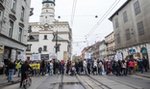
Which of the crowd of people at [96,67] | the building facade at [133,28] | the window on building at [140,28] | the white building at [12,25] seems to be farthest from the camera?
the window on building at [140,28]

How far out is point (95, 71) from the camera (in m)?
21.9

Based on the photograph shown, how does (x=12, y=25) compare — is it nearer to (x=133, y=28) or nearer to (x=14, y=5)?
(x=14, y=5)

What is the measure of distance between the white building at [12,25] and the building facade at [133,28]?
15.7m

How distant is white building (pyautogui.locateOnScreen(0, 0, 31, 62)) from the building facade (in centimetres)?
1572

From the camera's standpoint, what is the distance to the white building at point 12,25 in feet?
60.6

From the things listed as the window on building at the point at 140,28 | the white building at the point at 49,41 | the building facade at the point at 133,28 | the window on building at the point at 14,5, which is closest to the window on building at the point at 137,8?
the building facade at the point at 133,28

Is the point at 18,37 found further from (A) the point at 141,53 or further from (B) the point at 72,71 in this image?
(A) the point at 141,53

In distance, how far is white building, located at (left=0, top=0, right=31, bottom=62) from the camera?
18.5m

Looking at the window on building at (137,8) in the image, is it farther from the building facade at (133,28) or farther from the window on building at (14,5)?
the window on building at (14,5)

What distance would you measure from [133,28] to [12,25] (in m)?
20.3

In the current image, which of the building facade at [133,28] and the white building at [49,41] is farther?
the white building at [49,41]

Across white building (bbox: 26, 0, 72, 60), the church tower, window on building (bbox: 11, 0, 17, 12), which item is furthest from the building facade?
the church tower

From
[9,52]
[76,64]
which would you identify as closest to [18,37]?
[9,52]

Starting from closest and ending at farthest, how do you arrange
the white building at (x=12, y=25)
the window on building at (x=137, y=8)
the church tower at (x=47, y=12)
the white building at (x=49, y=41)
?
1. the white building at (x=12, y=25)
2. the window on building at (x=137, y=8)
3. the white building at (x=49, y=41)
4. the church tower at (x=47, y=12)
